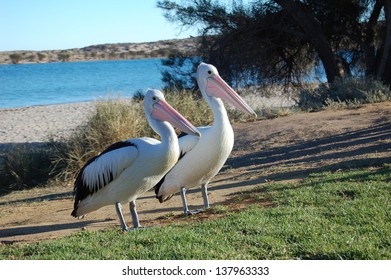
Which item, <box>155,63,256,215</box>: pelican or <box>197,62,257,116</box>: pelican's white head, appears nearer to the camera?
<box>155,63,256,215</box>: pelican

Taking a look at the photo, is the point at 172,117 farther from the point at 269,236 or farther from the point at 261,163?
the point at 261,163

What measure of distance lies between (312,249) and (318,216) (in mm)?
1216

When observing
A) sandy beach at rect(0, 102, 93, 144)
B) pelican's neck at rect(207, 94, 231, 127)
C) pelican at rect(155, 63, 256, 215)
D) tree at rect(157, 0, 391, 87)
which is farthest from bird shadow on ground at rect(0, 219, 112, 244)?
tree at rect(157, 0, 391, 87)

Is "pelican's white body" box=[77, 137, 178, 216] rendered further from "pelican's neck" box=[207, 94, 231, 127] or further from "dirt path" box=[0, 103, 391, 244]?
"pelican's neck" box=[207, 94, 231, 127]

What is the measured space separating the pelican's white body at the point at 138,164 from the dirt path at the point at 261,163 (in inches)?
23.7

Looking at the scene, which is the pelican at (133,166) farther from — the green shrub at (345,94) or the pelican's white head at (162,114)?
the green shrub at (345,94)

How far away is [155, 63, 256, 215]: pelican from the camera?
7.24 meters

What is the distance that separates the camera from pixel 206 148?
726cm

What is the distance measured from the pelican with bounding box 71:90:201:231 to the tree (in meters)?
12.7

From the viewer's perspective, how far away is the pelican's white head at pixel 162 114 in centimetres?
684

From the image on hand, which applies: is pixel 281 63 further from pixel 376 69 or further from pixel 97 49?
pixel 97 49

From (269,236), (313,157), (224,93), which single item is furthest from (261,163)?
(269,236)

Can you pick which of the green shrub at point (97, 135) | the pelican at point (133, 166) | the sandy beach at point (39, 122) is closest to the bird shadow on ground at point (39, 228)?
the pelican at point (133, 166)

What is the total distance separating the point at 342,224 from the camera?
5754 millimetres
